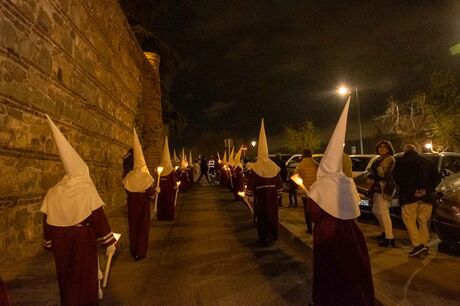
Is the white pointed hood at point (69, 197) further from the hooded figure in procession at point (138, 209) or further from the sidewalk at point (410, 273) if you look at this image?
the sidewalk at point (410, 273)

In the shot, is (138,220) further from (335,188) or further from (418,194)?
(418,194)

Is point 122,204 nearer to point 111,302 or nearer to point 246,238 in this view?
point 246,238

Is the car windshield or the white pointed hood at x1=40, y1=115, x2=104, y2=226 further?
the car windshield

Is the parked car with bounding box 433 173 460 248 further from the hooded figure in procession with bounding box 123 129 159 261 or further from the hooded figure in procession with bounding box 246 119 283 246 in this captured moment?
the hooded figure in procession with bounding box 123 129 159 261

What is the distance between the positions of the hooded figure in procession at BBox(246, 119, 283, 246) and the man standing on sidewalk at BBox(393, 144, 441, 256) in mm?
2418

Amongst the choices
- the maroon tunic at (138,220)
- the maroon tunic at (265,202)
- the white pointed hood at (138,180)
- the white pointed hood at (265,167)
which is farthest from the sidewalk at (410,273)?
the white pointed hood at (138,180)

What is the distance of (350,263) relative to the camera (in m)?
4.38

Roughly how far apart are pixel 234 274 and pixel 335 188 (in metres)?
2.92

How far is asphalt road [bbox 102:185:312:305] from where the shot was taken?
568 cm

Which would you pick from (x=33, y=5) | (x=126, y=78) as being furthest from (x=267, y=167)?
(x=126, y=78)

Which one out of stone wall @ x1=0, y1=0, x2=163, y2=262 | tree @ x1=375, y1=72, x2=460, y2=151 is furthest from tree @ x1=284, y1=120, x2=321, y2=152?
stone wall @ x1=0, y1=0, x2=163, y2=262

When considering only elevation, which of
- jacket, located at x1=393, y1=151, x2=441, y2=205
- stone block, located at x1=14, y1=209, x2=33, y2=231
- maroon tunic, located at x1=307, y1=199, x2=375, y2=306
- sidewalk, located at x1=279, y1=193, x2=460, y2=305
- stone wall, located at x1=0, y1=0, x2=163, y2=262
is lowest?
sidewalk, located at x1=279, y1=193, x2=460, y2=305

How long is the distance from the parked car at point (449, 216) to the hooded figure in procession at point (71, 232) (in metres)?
5.80

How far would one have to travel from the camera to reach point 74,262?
4.61 meters
